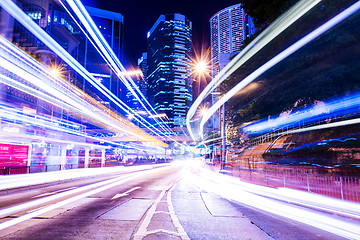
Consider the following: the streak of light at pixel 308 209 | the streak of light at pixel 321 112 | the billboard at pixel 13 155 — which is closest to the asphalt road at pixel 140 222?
the streak of light at pixel 308 209

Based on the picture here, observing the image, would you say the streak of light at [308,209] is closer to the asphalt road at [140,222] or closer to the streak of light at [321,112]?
the asphalt road at [140,222]

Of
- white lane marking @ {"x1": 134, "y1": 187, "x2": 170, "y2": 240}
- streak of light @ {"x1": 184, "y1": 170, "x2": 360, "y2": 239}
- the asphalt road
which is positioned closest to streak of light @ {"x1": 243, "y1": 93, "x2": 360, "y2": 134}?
streak of light @ {"x1": 184, "y1": 170, "x2": 360, "y2": 239}

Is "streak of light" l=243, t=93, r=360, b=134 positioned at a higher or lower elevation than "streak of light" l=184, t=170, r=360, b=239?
higher

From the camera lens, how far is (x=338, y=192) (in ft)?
33.3

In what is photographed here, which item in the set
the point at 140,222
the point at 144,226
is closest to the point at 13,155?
the point at 140,222

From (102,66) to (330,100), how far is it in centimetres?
19018

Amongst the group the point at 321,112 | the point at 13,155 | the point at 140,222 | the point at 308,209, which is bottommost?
the point at 308,209

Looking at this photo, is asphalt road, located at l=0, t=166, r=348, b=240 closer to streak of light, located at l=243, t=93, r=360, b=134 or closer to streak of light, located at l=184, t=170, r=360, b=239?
streak of light, located at l=184, t=170, r=360, b=239

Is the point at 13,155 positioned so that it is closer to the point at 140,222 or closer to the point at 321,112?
the point at 140,222

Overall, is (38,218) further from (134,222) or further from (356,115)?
(356,115)

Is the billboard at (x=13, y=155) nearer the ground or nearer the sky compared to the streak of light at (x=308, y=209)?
nearer the sky

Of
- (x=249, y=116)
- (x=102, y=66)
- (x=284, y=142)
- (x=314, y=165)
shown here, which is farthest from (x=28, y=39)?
(x=102, y=66)

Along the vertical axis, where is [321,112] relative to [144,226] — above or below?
above

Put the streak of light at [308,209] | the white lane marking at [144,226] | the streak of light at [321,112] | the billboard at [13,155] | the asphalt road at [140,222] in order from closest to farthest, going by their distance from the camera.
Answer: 1. the white lane marking at [144,226]
2. the asphalt road at [140,222]
3. the streak of light at [308,209]
4. the streak of light at [321,112]
5. the billboard at [13,155]
